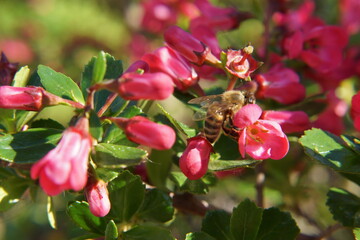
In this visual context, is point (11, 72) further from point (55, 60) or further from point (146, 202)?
point (55, 60)

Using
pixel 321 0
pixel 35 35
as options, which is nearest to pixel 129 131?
pixel 321 0

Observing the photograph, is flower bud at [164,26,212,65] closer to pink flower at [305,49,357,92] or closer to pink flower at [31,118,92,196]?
pink flower at [31,118,92,196]

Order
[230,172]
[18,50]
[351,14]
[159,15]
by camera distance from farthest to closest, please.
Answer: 1. [18,50]
2. [159,15]
3. [351,14]
4. [230,172]

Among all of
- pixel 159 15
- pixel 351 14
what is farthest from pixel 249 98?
pixel 159 15

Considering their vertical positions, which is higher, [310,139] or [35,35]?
[310,139]

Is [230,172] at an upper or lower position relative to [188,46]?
lower

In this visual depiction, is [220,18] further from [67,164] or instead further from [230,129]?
[67,164]

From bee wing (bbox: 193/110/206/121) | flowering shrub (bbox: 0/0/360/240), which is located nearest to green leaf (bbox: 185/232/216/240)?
flowering shrub (bbox: 0/0/360/240)
